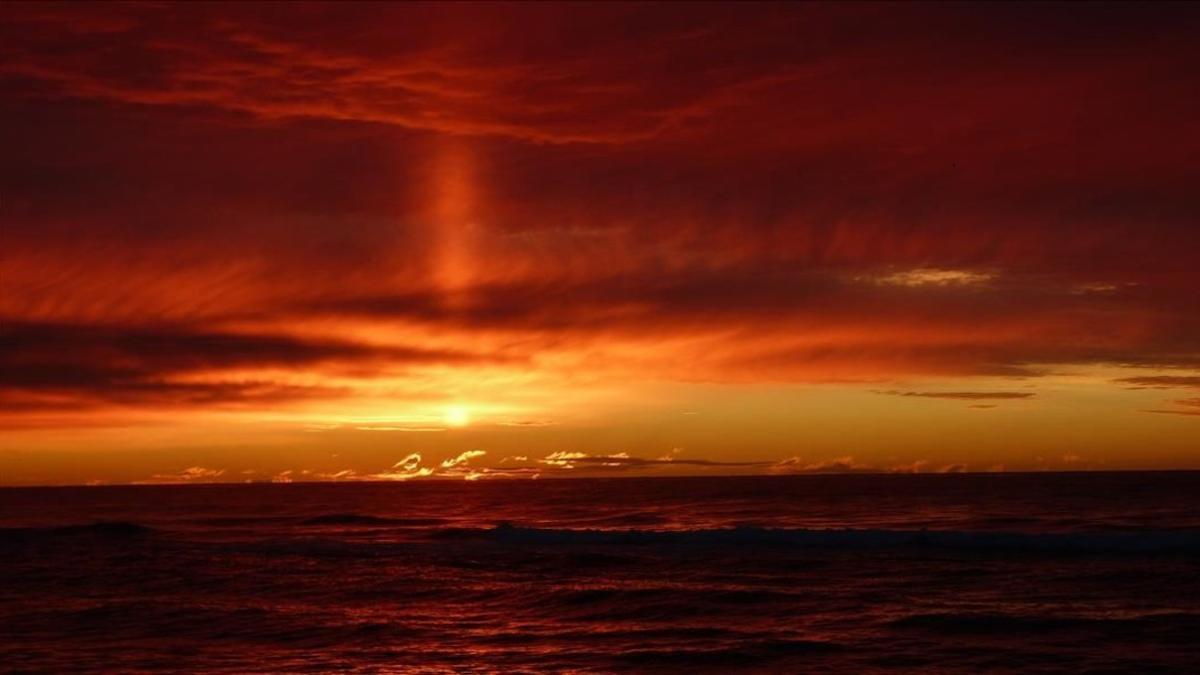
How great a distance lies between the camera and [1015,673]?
648 inches

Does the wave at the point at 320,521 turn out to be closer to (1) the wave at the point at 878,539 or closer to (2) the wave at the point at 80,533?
(2) the wave at the point at 80,533

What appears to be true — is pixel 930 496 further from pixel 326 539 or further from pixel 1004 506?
pixel 326 539

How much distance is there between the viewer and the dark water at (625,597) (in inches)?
710

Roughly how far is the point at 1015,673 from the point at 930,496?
5364cm

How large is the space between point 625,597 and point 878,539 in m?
14.8

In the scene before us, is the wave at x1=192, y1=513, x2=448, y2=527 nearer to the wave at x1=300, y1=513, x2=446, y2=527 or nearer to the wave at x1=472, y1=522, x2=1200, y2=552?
the wave at x1=300, y1=513, x2=446, y2=527

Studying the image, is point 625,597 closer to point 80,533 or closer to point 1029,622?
point 1029,622

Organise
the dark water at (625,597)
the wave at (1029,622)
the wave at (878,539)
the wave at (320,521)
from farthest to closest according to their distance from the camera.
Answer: the wave at (320,521), the wave at (878,539), the wave at (1029,622), the dark water at (625,597)

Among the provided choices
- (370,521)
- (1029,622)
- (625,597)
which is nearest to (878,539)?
(625,597)

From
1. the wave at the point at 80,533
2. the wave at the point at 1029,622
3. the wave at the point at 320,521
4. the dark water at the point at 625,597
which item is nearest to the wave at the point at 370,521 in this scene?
the wave at the point at 320,521

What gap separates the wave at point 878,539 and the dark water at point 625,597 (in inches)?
5.9

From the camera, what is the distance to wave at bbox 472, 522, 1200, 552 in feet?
109

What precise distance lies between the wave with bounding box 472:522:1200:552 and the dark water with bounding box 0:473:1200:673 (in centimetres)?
15

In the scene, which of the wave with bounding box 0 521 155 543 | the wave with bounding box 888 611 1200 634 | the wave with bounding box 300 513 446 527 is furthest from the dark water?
the wave with bounding box 300 513 446 527
